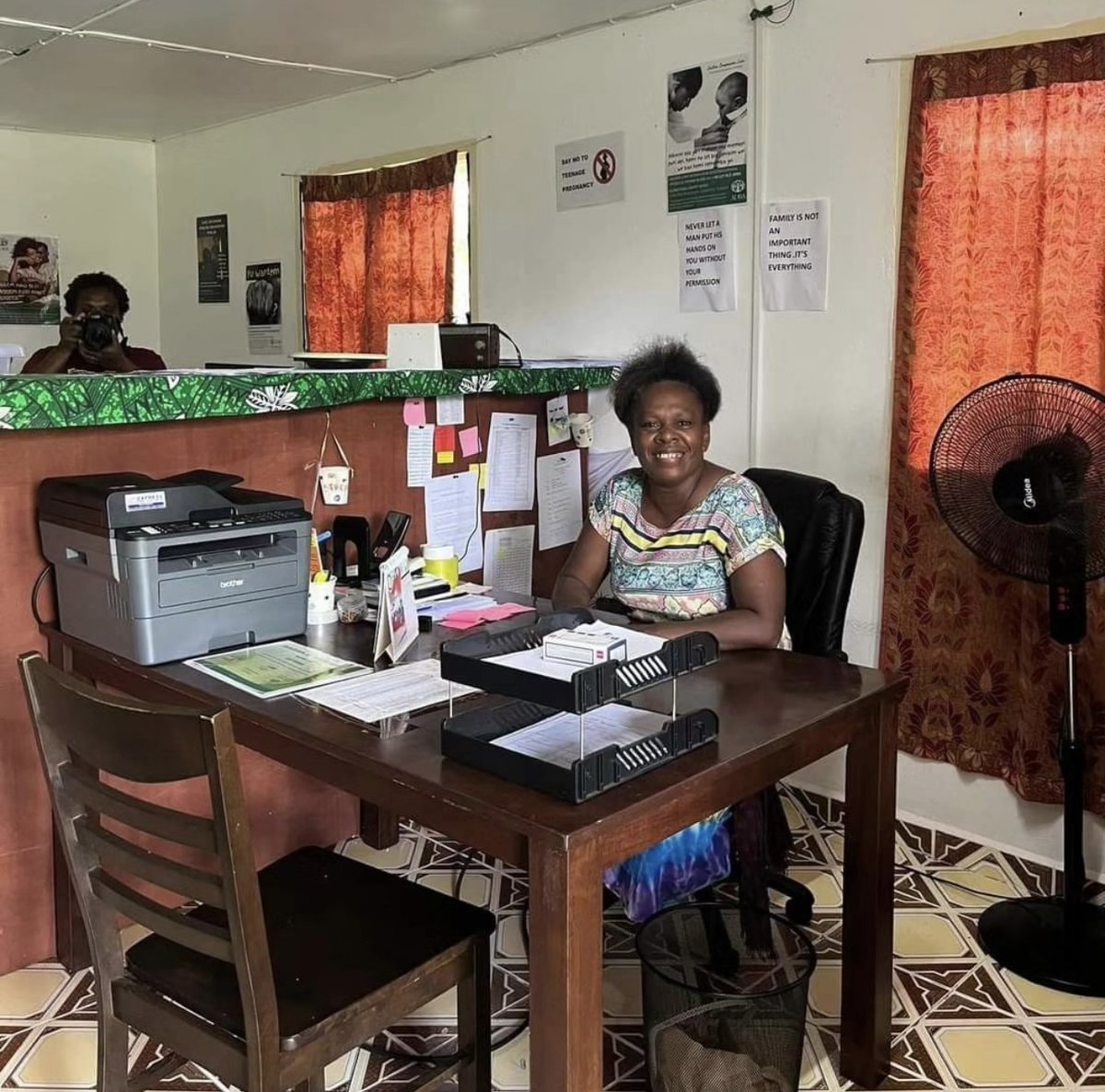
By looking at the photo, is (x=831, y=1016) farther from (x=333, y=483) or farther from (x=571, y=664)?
(x=333, y=483)

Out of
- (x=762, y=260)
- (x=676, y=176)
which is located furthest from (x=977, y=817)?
(x=676, y=176)

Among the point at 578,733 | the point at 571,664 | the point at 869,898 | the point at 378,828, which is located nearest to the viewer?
the point at 571,664

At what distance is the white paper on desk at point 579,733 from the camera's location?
1459 mm

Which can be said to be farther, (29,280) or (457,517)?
(29,280)

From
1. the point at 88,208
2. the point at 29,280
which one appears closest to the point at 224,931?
the point at 29,280

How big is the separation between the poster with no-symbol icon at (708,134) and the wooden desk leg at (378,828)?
1.92 metres

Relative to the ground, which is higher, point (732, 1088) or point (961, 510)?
point (961, 510)

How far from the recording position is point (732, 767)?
1.50m

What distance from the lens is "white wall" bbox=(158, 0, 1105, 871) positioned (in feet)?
9.49

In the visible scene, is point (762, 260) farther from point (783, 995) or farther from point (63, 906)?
point (63, 906)

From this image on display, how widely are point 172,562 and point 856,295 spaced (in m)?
1.91

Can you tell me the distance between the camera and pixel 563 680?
133 centimetres

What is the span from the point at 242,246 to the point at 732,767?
432 cm

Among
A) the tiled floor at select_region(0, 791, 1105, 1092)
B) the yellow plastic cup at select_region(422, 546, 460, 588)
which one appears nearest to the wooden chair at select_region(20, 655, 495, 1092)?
the tiled floor at select_region(0, 791, 1105, 1092)
